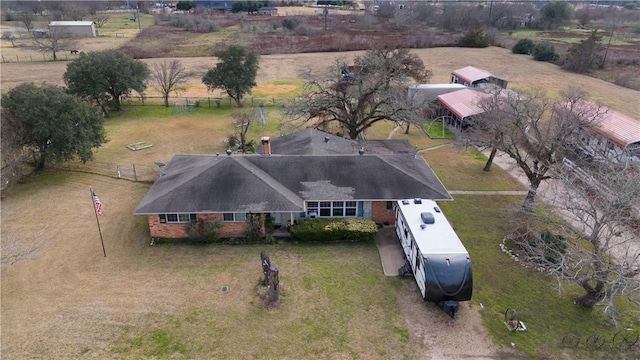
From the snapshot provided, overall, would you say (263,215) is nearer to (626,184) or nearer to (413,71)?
(626,184)

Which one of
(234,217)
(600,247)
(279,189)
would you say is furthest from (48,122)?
(600,247)

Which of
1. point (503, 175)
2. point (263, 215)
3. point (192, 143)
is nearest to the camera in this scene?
point (263, 215)

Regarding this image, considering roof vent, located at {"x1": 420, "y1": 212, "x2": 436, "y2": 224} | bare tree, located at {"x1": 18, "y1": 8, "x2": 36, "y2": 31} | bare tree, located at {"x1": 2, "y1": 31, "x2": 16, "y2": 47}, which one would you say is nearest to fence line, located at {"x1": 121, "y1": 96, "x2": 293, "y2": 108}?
roof vent, located at {"x1": 420, "y1": 212, "x2": 436, "y2": 224}

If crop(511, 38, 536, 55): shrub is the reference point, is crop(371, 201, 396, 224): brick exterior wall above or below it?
below

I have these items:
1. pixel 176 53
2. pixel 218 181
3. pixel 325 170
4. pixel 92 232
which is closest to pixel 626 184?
pixel 325 170

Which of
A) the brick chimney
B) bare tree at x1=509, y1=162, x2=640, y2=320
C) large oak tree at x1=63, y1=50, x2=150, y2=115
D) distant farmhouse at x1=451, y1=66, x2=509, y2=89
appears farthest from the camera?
distant farmhouse at x1=451, y1=66, x2=509, y2=89

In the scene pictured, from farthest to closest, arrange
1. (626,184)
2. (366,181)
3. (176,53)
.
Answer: (176,53)
(366,181)
(626,184)

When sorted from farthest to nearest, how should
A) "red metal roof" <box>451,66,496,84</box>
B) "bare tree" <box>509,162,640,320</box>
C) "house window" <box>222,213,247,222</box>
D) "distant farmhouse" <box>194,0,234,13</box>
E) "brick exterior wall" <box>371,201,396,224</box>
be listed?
"distant farmhouse" <box>194,0,234,13</box> < "red metal roof" <box>451,66,496,84</box> < "brick exterior wall" <box>371,201,396,224</box> < "house window" <box>222,213,247,222</box> < "bare tree" <box>509,162,640,320</box>

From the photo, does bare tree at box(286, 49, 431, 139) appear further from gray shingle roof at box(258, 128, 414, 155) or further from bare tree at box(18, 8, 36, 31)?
bare tree at box(18, 8, 36, 31)
